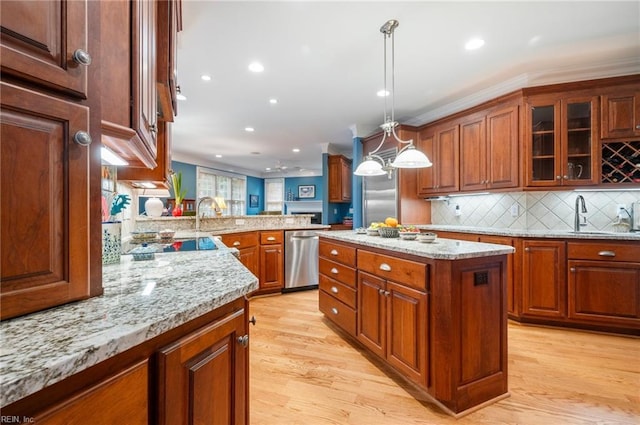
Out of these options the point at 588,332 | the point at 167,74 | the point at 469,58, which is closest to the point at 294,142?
the point at 469,58

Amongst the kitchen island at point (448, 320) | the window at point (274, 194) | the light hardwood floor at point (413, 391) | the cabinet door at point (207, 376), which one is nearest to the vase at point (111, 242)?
the cabinet door at point (207, 376)

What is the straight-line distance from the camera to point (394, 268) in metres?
1.78

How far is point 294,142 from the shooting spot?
5.67 meters

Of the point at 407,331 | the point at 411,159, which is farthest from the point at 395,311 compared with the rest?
the point at 411,159

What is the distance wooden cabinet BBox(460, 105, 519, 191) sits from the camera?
290 cm

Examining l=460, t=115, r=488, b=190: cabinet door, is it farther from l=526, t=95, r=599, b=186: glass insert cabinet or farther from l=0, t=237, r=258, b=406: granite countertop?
l=0, t=237, r=258, b=406: granite countertop

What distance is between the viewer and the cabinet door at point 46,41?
0.52 metres

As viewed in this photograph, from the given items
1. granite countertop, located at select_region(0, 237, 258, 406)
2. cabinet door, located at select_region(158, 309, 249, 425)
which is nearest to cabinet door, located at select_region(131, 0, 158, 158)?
granite countertop, located at select_region(0, 237, 258, 406)

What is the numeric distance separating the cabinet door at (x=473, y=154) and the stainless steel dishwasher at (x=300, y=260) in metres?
2.13

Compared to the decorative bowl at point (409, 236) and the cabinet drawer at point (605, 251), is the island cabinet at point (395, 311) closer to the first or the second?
the decorative bowl at point (409, 236)

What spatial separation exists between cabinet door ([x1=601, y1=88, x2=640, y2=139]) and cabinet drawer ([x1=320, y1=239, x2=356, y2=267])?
265 cm

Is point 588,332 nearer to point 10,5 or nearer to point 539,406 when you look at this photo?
point 539,406

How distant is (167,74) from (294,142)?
4576mm

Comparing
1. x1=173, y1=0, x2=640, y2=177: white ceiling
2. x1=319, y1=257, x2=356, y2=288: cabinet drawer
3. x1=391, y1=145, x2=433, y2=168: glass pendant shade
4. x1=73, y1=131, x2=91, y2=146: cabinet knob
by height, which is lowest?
x1=319, y1=257, x2=356, y2=288: cabinet drawer
